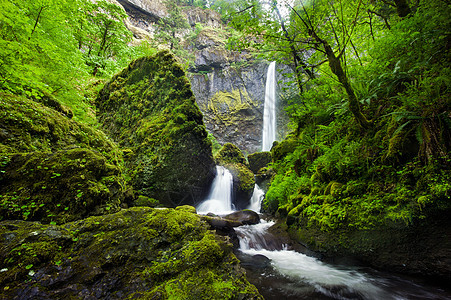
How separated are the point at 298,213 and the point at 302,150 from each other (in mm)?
2447

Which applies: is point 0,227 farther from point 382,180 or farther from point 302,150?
point 302,150

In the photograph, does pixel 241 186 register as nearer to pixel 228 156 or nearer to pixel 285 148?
pixel 228 156

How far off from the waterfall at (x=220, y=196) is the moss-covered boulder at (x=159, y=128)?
1.10m

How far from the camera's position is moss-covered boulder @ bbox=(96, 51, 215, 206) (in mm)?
8617

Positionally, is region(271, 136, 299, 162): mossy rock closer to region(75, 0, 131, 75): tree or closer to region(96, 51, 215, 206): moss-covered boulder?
region(96, 51, 215, 206): moss-covered boulder

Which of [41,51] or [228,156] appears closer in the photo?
[41,51]

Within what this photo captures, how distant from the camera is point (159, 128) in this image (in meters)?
9.18

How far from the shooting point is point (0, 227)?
5.40 ft

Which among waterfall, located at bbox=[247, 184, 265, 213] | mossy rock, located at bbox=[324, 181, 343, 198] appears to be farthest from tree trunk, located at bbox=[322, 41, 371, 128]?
waterfall, located at bbox=[247, 184, 265, 213]

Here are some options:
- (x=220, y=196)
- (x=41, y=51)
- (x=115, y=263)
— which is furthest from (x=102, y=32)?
(x=115, y=263)

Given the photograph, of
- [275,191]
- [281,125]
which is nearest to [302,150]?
[275,191]

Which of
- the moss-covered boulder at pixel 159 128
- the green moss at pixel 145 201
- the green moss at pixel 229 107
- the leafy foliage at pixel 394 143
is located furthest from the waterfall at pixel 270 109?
the leafy foliage at pixel 394 143

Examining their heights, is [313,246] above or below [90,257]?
below

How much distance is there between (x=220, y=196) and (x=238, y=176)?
243 cm
